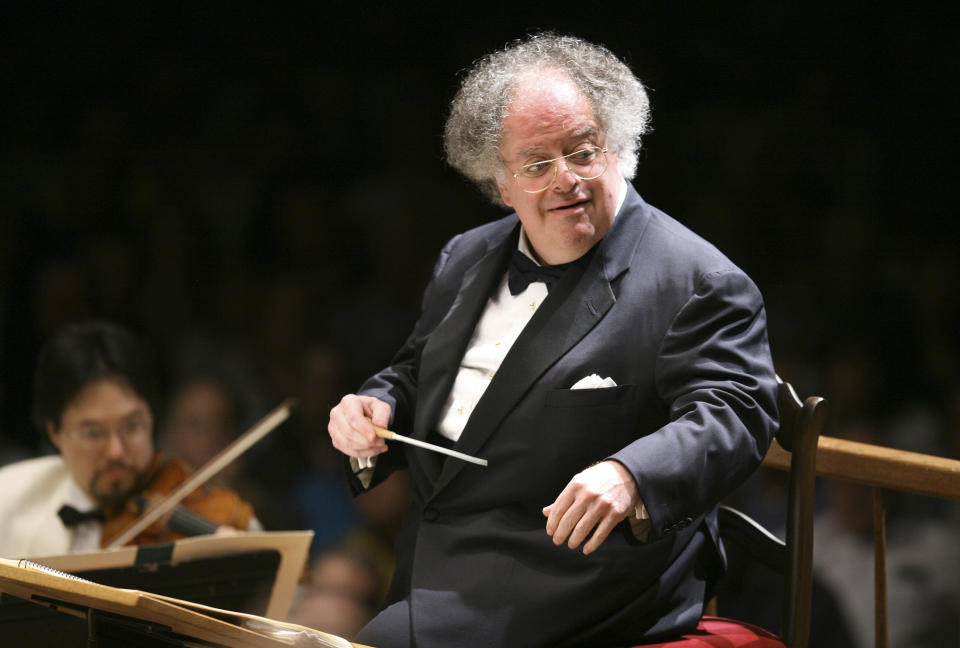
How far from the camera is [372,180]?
3688 millimetres

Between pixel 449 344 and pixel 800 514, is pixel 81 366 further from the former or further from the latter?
pixel 800 514

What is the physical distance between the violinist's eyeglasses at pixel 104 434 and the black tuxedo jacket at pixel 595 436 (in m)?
1.10

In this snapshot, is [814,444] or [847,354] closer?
[814,444]

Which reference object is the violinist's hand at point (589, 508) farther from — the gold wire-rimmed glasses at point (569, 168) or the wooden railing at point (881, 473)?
the wooden railing at point (881, 473)

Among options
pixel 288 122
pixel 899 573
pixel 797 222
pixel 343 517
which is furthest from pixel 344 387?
pixel 899 573

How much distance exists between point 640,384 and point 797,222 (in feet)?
5.41

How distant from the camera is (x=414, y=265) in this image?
352 centimetres

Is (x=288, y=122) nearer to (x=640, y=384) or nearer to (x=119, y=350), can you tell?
(x=119, y=350)

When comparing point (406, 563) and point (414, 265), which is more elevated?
point (414, 265)

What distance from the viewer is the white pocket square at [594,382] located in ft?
5.38

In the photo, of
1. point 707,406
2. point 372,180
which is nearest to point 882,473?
point 707,406

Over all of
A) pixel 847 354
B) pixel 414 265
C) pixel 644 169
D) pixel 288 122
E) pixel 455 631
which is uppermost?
pixel 288 122

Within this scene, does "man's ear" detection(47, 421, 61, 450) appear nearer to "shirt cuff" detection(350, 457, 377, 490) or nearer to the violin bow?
the violin bow

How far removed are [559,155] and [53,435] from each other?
1.54 m
